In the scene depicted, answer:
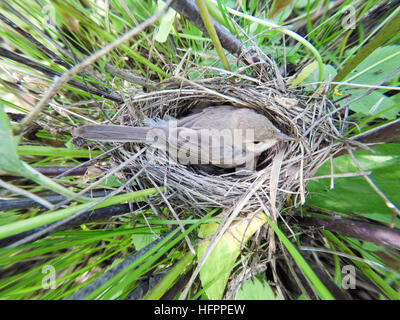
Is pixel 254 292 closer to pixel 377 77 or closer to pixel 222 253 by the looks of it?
pixel 222 253

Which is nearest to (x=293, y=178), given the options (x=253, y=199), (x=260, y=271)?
(x=253, y=199)

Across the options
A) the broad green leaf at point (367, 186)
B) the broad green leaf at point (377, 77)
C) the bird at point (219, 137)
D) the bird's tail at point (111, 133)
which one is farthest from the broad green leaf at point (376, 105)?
the bird's tail at point (111, 133)

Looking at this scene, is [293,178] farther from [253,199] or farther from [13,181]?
[13,181]

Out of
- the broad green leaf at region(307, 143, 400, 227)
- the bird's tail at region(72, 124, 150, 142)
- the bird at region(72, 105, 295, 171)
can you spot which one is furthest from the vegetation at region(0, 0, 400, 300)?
the bird at region(72, 105, 295, 171)

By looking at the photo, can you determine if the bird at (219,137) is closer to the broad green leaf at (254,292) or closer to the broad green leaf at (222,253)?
the broad green leaf at (222,253)

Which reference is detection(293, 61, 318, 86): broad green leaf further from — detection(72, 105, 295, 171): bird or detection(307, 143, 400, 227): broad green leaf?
detection(307, 143, 400, 227): broad green leaf

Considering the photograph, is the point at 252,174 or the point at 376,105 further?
the point at 252,174

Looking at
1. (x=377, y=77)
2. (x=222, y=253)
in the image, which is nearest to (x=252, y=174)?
(x=222, y=253)
